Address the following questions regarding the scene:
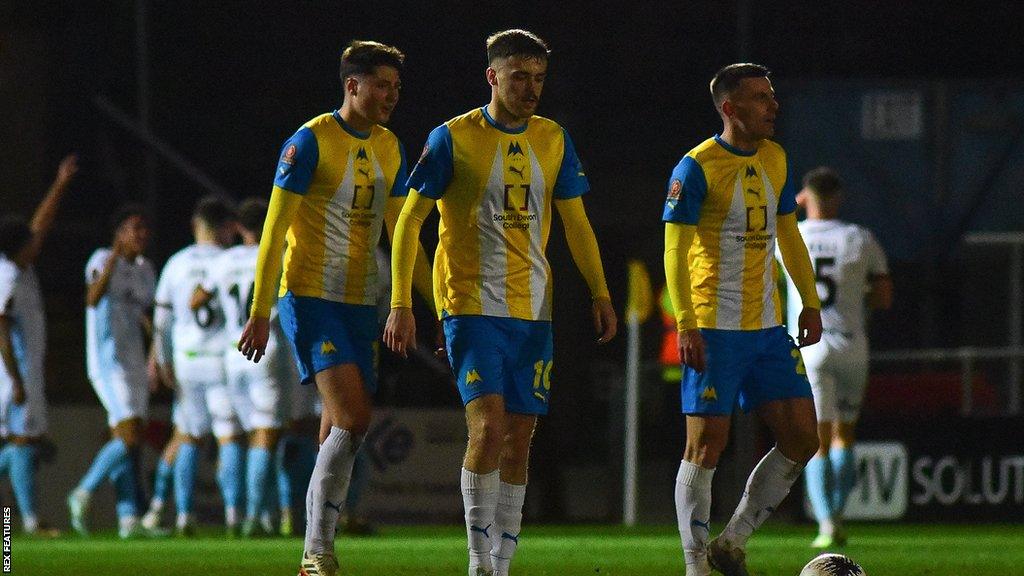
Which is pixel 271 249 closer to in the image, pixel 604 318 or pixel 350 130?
pixel 350 130

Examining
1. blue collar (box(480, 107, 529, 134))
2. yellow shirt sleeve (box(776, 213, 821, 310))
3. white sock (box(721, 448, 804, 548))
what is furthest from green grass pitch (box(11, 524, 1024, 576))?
blue collar (box(480, 107, 529, 134))

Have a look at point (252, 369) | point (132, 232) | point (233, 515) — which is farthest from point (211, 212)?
point (233, 515)

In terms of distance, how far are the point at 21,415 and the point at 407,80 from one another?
6.66 m

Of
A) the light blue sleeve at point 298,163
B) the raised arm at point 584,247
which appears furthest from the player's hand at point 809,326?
the light blue sleeve at point 298,163

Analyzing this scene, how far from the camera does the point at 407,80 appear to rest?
741 inches

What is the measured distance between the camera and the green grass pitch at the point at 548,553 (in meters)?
9.77

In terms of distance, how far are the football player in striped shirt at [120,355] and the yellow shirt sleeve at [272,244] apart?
530 centimetres

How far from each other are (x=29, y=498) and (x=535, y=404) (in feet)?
21.4

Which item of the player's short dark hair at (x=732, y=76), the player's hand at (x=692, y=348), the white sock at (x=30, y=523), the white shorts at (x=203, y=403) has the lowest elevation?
the white sock at (x=30, y=523)

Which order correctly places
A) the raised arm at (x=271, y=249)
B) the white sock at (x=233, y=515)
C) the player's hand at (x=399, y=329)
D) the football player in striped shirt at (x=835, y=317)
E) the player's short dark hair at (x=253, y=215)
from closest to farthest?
the player's hand at (x=399, y=329) → the raised arm at (x=271, y=249) → the football player in striped shirt at (x=835, y=317) → the player's short dark hair at (x=253, y=215) → the white sock at (x=233, y=515)

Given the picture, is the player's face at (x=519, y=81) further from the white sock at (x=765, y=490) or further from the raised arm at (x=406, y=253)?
the white sock at (x=765, y=490)

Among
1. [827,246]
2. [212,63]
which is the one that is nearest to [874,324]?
[212,63]

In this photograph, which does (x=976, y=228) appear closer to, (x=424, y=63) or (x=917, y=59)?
(x=917, y=59)

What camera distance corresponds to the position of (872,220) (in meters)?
20.2
